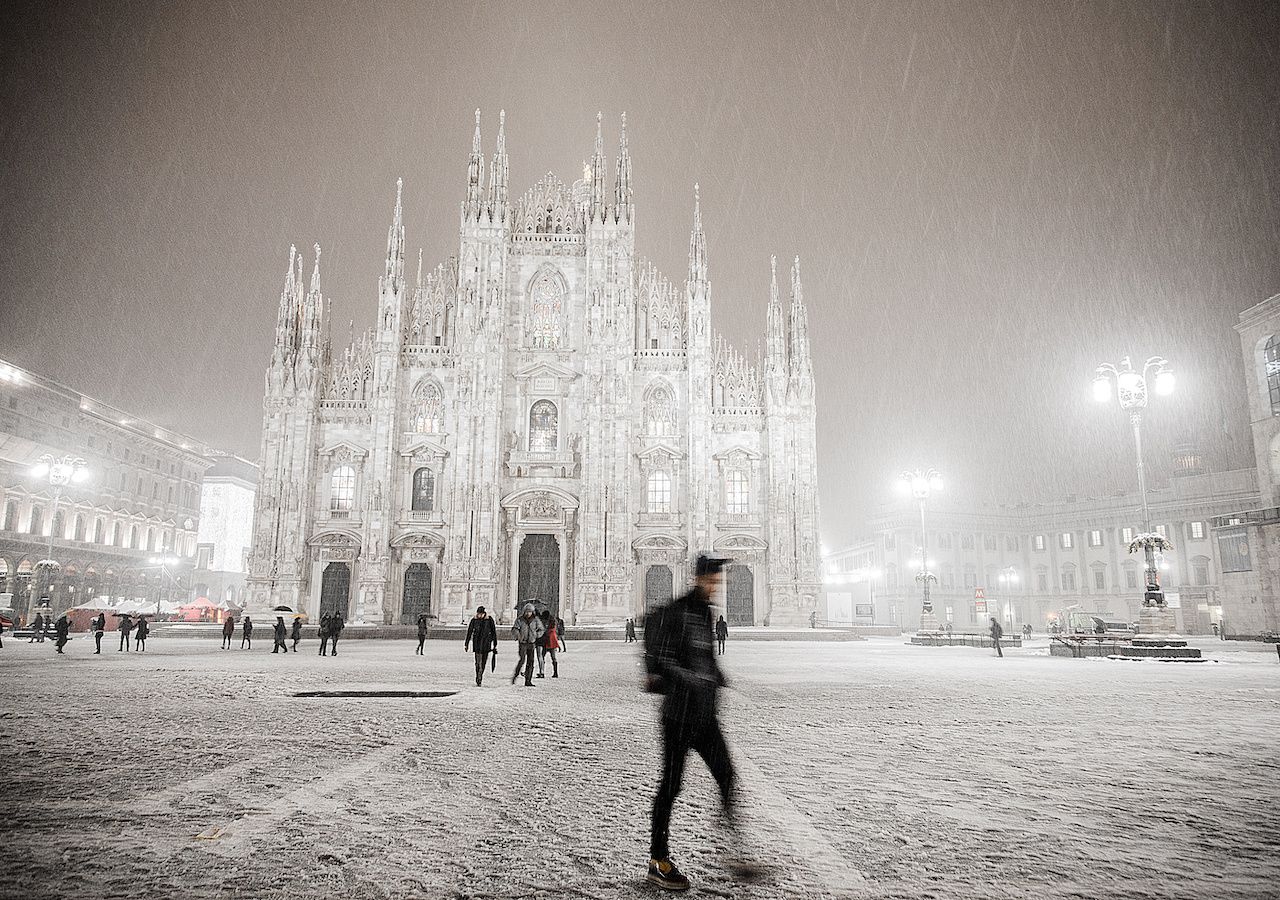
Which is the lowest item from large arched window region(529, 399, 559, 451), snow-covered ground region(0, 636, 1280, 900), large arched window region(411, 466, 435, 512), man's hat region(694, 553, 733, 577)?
snow-covered ground region(0, 636, 1280, 900)

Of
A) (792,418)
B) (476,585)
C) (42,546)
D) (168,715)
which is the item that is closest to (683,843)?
(168,715)

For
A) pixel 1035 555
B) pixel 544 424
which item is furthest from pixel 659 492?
pixel 1035 555

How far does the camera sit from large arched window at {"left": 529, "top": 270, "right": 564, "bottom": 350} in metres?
42.9

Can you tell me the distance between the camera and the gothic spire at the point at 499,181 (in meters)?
42.0

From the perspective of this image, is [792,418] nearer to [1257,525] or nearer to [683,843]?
[1257,525]

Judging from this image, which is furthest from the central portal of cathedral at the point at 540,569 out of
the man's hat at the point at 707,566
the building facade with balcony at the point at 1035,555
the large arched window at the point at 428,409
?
the man's hat at the point at 707,566

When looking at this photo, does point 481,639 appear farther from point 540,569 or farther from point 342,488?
point 342,488

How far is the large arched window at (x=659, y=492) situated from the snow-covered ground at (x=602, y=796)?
94.7 feet

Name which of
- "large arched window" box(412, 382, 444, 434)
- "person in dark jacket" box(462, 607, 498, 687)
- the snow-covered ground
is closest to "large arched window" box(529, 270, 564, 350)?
"large arched window" box(412, 382, 444, 434)

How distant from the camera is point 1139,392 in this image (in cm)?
2269

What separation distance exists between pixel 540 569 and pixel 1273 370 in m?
37.4

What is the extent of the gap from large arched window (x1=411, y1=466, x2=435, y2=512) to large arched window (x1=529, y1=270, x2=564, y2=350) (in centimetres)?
957

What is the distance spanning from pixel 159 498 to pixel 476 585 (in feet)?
134

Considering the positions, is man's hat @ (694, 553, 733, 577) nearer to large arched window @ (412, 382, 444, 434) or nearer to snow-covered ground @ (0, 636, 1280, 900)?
snow-covered ground @ (0, 636, 1280, 900)
